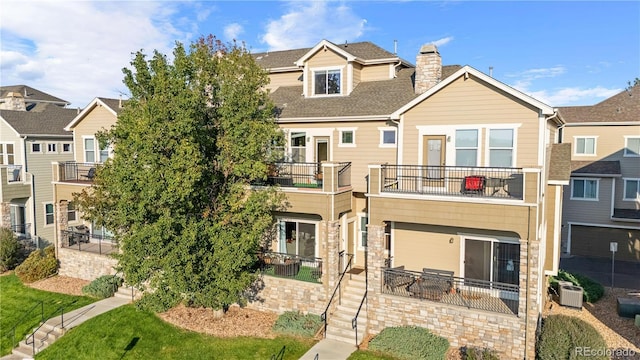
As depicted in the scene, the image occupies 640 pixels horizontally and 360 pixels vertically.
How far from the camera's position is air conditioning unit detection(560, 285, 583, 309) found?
707 inches

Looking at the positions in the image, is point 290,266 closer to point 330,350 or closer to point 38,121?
point 330,350

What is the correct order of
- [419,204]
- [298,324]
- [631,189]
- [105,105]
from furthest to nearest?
[631,189], [105,105], [298,324], [419,204]

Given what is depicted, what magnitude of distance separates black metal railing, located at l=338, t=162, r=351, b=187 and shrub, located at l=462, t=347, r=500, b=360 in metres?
8.12

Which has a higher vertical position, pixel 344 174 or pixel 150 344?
pixel 344 174

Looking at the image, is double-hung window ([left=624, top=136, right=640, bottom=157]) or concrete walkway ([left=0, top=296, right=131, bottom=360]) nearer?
Answer: concrete walkway ([left=0, top=296, right=131, bottom=360])

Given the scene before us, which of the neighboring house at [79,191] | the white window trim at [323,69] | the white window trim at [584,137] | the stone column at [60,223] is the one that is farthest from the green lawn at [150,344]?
the white window trim at [584,137]

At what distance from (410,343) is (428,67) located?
457 inches

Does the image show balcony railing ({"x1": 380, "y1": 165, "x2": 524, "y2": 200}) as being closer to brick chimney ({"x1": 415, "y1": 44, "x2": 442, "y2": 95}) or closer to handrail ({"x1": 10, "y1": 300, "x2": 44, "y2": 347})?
brick chimney ({"x1": 415, "y1": 44, "x2": 442, "y2": 95})

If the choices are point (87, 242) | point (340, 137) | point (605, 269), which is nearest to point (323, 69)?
point (340, 137)

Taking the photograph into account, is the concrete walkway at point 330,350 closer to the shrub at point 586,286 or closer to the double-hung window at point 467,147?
the double-hung window at point 467,147

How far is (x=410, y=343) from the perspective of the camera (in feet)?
48.9

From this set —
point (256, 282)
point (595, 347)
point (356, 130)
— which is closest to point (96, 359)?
point (256, 282)

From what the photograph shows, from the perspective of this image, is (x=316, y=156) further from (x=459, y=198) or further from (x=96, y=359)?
(x=96, y=359)

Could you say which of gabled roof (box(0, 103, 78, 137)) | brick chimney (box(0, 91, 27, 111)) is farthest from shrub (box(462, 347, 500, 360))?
brick chimney (box(0, 91, 27, 111))
